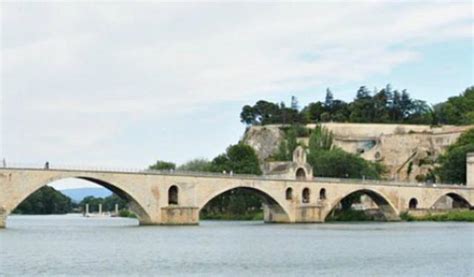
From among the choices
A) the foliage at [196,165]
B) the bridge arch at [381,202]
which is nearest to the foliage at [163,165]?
the foliage at [196,165]

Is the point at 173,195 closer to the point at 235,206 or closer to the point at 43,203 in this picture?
the point at 235,206

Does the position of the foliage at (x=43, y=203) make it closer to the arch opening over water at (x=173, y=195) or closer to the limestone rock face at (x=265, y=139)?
the limestone rock face at (x=265, y=139)

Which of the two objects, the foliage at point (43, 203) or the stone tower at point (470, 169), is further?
the foliage at point (43, 203)

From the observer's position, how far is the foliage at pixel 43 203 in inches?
5502

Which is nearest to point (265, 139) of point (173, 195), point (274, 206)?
point (274, 206)

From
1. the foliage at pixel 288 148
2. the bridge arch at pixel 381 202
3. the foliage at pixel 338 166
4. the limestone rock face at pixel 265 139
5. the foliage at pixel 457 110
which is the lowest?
the bridge arch at pixel 381 202

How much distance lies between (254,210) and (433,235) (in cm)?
4542

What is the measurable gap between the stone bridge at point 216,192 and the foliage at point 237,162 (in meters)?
14.6

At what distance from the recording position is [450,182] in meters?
108

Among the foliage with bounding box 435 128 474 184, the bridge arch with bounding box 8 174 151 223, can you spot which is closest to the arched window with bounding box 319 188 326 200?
the bridge arch with bounding box 8 174 151 223

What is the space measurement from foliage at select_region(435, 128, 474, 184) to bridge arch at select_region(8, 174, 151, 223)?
4507 cm

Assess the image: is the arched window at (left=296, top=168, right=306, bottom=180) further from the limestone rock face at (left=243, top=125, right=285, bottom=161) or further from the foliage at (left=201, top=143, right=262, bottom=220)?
the limestone rock face at (left=243, top=125, right=285, bottom=161)

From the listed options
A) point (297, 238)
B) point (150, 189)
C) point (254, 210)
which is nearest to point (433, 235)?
point (297, 238)

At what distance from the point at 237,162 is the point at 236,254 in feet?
206
